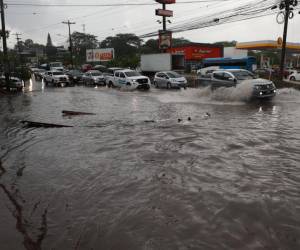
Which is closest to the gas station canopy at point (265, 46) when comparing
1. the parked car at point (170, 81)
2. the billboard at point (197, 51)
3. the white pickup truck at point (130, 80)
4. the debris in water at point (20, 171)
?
the billboard at point (197, 51)

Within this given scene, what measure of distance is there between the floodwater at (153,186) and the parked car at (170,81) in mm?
17784

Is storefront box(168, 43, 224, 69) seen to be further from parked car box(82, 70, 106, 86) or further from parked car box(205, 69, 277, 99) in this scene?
parked car box(205, 69, 277, 99)

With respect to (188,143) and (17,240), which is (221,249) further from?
(188,143)

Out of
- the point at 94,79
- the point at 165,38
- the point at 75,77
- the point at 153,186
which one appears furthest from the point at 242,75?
the point at 165,38

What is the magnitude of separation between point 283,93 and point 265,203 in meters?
22.2

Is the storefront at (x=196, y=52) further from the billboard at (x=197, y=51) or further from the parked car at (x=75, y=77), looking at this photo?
the parked car at (x=75, y=77)

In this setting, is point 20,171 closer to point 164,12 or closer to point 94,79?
point 94,79

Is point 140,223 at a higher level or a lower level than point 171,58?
lower

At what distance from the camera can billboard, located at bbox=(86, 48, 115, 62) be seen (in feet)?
267

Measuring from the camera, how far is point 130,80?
32.2 meters

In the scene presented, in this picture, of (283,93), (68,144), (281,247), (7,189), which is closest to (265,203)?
(281,247)

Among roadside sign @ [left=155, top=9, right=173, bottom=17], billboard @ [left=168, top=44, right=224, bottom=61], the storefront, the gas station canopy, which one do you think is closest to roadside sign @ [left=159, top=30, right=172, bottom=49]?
roadside sign @ [left=155, top=9, right=173, bottom=17]

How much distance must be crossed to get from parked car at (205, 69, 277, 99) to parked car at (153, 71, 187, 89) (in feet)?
24.0

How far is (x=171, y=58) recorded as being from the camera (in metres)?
40.5
